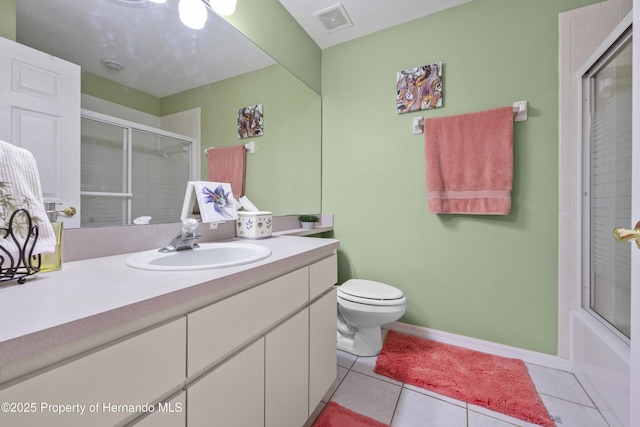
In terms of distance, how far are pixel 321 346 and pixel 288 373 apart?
258mm

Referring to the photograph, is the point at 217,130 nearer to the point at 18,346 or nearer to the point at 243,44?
the point at 243,44

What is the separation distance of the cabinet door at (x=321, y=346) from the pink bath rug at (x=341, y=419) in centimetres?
10

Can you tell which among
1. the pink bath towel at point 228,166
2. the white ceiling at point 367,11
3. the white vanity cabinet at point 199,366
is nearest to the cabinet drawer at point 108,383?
the white vanity cabinet at point 199,366

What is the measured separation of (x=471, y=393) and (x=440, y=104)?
67.8 inches

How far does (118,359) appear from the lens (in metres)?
0.47

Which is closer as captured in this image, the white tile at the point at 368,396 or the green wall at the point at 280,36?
the white tile at the point at 368,396

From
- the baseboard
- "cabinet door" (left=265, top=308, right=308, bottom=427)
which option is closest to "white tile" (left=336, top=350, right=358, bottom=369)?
the baseboard

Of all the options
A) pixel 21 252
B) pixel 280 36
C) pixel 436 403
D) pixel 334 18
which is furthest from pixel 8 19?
pixel 436 403

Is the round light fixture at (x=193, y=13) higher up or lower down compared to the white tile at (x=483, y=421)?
higher up

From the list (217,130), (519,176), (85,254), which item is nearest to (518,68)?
(519,176)

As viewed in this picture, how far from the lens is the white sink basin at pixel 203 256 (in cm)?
83

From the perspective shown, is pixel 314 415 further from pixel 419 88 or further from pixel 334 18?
pixel 334 18

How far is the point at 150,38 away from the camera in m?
1.06

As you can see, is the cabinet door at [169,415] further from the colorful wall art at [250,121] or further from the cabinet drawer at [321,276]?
the colorful wall art at [250,121]
